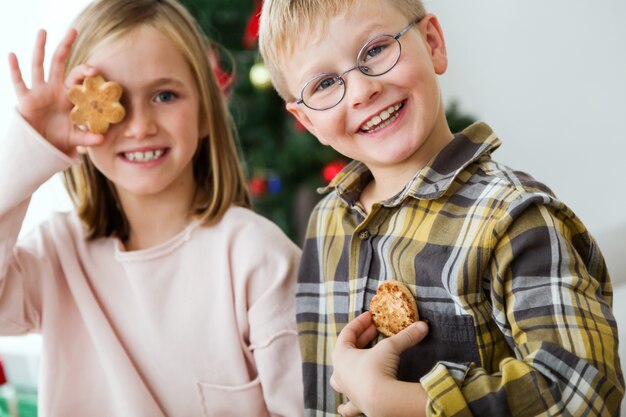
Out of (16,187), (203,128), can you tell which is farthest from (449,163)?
(16,187)

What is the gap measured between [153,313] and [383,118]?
2.31 ft

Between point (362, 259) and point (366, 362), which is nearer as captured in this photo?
point (366, 362)

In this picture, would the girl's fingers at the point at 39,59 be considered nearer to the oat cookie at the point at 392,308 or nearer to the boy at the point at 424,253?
the boy at the point at 424,253

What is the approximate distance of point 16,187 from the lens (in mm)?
1337

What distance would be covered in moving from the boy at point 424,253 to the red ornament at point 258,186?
117 centimetres

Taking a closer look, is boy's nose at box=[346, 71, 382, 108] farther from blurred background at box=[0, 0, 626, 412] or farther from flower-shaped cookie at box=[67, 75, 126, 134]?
blurred background at box=[0, 0, 626, 412]

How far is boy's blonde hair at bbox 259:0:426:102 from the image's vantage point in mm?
1090

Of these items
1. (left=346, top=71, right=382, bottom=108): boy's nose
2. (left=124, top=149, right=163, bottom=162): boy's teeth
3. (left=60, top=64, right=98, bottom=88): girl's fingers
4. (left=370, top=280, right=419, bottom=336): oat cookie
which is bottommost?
(left=370, top=280, right=419, bottom=336): oat cookie

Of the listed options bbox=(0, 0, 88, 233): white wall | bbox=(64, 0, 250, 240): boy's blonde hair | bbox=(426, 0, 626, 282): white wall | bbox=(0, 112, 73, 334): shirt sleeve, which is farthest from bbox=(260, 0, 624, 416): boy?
bbox=(426, 0, 626, 282): white wall

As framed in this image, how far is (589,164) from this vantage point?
9.72ft

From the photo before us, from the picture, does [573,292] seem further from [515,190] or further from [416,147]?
[416,147]

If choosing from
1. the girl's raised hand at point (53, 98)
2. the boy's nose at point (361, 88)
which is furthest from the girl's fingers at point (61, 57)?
the boy's nose at point (361, 88)

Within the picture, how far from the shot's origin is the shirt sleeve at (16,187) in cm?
134

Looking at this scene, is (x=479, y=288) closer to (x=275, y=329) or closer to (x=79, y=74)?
(x=275, y=329)
